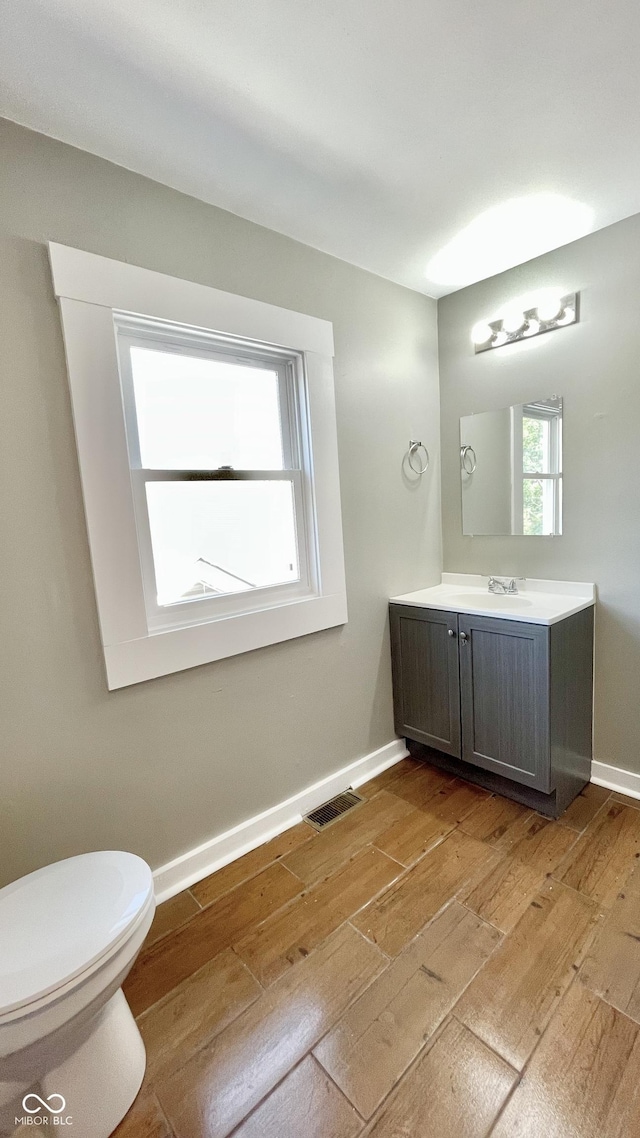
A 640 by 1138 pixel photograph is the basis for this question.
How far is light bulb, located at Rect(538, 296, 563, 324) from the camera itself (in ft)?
6.73

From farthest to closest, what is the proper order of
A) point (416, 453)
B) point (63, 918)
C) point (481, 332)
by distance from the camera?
point (416, 453) → point (481, 332) → point (63, 918)

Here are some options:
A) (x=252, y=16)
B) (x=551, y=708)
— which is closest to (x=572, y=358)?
(x=551, y=708)

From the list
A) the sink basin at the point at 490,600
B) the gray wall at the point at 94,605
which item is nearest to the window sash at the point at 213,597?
the gray wall at the point at 94,605

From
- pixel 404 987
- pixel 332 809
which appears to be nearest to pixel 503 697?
pixel 332 809

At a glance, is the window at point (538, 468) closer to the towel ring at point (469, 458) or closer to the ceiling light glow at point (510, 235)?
the towel ring at point (469, 458)

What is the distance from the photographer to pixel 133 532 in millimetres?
1476

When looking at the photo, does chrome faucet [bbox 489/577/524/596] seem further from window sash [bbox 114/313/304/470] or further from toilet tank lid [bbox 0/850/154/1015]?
toilet tank lid [bbox 0/850/154/1015]

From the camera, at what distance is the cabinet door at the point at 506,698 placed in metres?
1.84

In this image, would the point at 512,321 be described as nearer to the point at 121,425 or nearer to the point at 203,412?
the point at 203,412

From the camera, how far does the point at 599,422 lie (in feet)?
6.56

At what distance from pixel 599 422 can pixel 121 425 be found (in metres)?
1.92

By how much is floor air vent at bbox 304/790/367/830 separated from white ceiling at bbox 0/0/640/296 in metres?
2.41

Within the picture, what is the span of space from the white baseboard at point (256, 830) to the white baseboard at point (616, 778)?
959mm

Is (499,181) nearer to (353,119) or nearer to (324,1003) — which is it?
(353,119)
